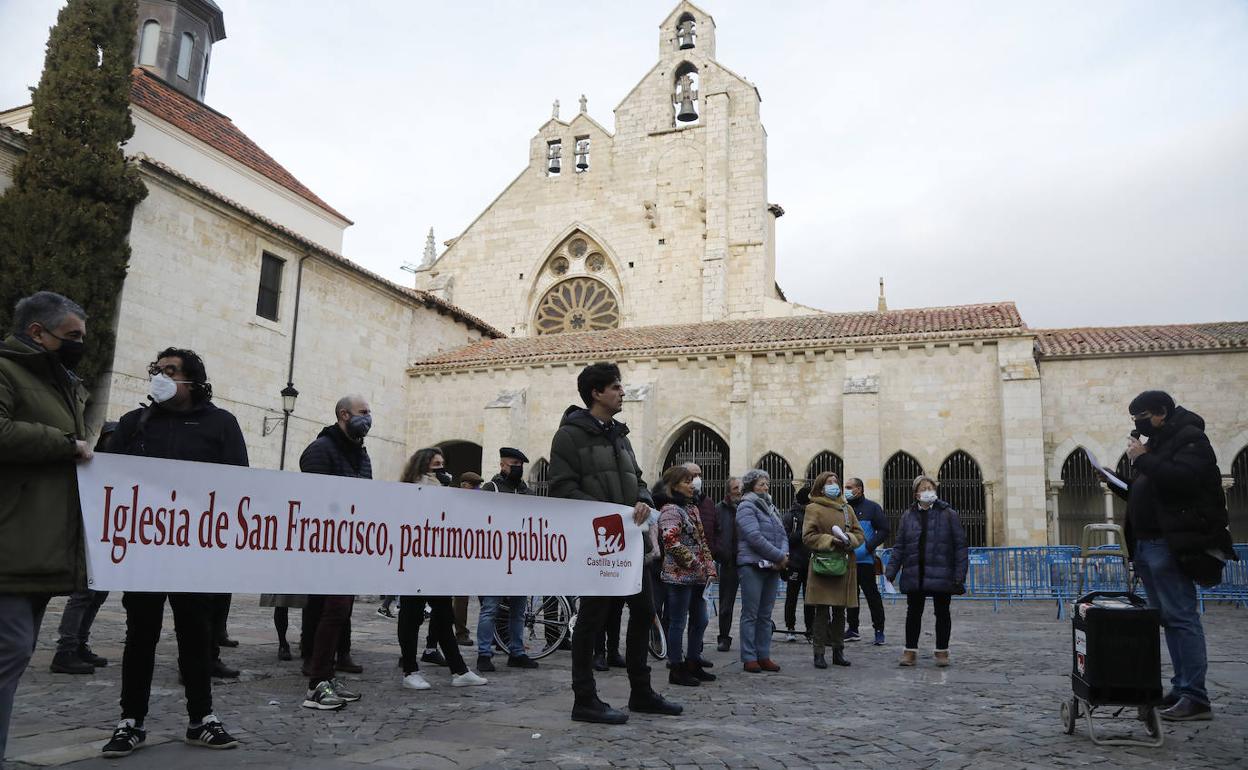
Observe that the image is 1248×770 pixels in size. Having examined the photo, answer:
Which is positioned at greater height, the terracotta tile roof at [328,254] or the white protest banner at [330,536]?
the terracotta tile roof at [328,254]

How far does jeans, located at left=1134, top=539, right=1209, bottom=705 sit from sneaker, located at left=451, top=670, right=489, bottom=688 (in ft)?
14.0

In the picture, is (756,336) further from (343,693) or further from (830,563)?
(343,693)

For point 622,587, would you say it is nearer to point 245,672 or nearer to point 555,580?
point 555,580

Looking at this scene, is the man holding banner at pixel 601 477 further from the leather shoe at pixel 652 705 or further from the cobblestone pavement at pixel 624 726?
the cobblestone pavement at pixel 624 726

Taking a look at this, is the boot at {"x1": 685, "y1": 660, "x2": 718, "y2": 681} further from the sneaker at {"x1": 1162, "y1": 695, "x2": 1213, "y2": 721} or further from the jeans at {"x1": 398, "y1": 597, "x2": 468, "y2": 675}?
the sneaker at {"x1": 1162, "y1": 695, "x2": 1213, "y2": 721}

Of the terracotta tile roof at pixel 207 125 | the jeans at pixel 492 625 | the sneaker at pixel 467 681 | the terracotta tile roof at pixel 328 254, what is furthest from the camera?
the terracotta tile roof at pixel 207 125

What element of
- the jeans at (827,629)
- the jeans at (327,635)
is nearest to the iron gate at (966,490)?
the jeans at (827,629)

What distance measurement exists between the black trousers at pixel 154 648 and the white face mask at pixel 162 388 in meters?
0.87

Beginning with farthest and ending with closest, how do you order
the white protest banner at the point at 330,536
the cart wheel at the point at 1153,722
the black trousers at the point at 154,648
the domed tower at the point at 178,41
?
the domed tower at the point at 178,41 < the cart wheel at the point at 1153,722 < the black trousers at the point at 154,648 < the white protest banner at the point at 330,536

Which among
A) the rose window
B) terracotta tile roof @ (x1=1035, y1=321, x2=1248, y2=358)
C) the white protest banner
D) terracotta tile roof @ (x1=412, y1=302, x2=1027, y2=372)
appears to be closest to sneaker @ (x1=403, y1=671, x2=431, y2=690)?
the white protest banner

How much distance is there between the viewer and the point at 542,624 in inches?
343

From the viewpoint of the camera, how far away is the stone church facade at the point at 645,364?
734 inches

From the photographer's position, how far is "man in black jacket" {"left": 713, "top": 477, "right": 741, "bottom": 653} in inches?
342

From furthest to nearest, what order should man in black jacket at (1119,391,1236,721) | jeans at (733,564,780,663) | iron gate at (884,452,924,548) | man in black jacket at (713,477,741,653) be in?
iron gate at (884,452,924,548)
man in black jacket at (713,477,741,653)
jeans at (733,564,780,663)
man in black jacket at (1119,391,1236,721)
